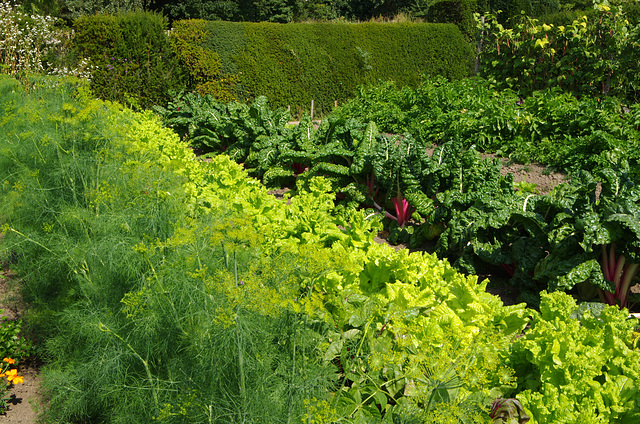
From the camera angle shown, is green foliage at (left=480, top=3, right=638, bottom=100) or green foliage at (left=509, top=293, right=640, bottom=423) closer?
green foliage at (left=509, top=293, right=640, bottom=423)

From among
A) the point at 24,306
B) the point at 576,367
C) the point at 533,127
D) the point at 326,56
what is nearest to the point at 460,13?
the point at 326,56

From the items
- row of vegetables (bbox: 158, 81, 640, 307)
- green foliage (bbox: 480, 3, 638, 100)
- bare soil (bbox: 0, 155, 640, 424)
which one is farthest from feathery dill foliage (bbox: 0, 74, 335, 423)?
green foliage (bbox: 480, 3, 638, 100)

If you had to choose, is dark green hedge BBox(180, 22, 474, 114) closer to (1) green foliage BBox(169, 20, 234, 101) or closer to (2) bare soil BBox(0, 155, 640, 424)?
(1) green foliage BBox(169, 20, 234, 101)

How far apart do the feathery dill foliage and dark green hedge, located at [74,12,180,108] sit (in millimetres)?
7146

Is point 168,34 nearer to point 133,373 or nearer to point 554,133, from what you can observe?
point 554,133

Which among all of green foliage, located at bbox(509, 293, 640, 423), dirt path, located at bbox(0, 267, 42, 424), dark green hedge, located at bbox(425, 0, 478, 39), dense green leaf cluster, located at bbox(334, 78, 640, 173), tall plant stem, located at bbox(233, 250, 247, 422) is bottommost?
dirt path, located at bbox(0, 267, 42, 424)

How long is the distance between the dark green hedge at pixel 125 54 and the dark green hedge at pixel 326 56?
1423 millimetres

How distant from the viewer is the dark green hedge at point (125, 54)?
35.3ft

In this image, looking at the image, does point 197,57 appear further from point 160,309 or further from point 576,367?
point 576,367

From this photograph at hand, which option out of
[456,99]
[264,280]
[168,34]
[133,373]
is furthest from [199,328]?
[168,34]

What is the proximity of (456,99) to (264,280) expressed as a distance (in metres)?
8.02

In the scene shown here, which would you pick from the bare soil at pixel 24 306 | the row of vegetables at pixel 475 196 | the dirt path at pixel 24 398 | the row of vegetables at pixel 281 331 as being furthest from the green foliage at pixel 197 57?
the dirt path at pixel 24 398

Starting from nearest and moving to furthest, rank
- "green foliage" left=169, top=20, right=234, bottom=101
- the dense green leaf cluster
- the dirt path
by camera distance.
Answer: the dirt path
the dense green leaf cluster
"green foliage" left=169, top=20, right=234, bottom=101

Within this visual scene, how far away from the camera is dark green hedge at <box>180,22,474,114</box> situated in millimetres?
12633
